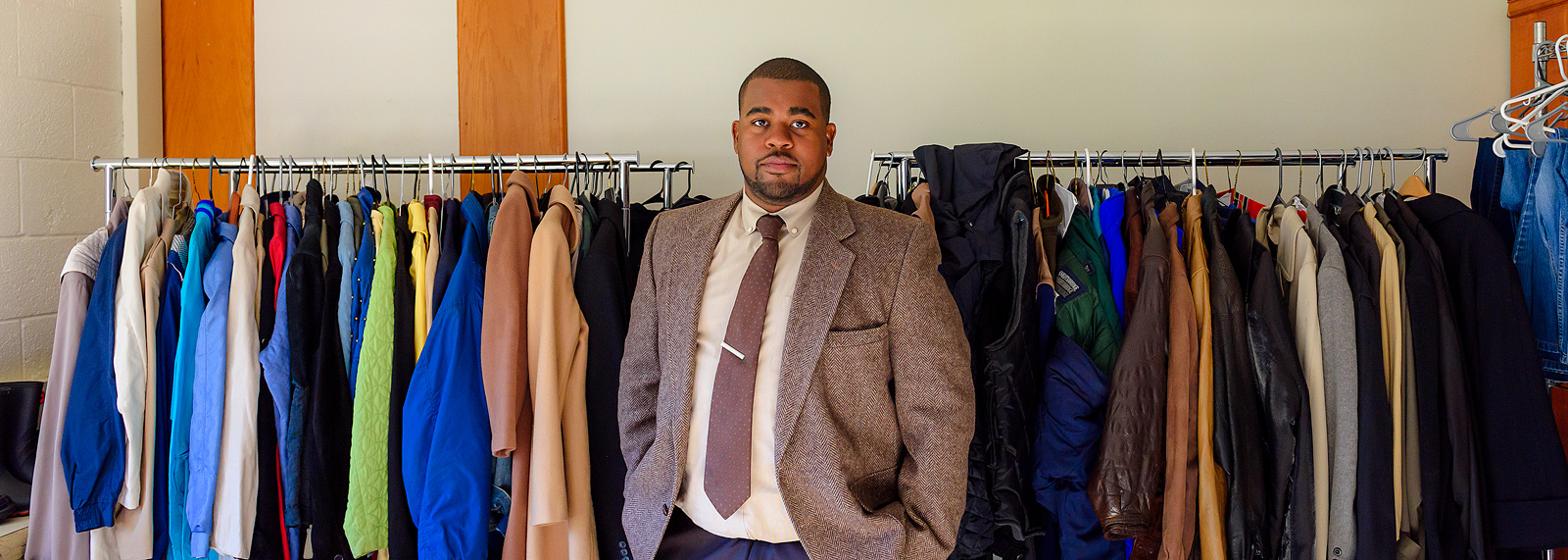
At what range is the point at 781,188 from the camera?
1.62 metres

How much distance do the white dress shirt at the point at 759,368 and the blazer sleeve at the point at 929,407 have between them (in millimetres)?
209

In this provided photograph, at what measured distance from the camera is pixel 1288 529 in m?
1.80

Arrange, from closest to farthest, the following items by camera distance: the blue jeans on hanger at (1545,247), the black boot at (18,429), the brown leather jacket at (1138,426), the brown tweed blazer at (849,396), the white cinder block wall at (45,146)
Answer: the brown tweed blazer at (849,396)
the brown leather jacket at (1138,426)
the blue jeans on hanger at (1545,247)
the black boot at (18,429)
the white cinder block wall at (45,146)

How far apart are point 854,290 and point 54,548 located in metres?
2.01

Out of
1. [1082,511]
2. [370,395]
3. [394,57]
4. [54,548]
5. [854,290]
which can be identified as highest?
[394,57]

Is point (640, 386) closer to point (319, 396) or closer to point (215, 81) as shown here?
point (319, 396)

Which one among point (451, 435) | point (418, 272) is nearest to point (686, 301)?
point (451, 435)

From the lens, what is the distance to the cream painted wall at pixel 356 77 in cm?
280

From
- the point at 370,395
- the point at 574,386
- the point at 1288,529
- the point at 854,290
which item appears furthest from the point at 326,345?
the point at 1288,529

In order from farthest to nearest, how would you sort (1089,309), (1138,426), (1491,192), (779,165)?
1. (1491,192)
2. (1089,309)
3. (1138,426)
4. (779,165)

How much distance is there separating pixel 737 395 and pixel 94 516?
159cm

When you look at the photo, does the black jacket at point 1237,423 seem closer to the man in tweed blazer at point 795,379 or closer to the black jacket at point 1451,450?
the black jacket at point 1451,450

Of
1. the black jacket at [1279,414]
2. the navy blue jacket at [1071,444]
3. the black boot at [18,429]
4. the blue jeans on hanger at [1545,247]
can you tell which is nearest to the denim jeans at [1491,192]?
the blue jeans on hanger at [1545,247]

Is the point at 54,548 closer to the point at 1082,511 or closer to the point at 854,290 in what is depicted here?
→ the point at 854,290
